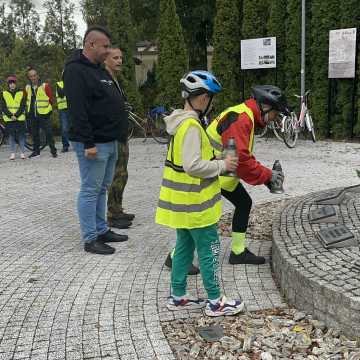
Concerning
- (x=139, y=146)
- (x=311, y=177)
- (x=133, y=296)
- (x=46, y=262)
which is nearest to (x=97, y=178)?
(x=46, y=262)

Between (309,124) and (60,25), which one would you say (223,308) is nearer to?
(309,124)

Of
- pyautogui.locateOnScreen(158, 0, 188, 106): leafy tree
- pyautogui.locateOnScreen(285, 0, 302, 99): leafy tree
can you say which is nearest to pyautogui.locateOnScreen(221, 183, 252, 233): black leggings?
pyautogui.locateOnScreen(285, 0, 302, 99): leafy tree

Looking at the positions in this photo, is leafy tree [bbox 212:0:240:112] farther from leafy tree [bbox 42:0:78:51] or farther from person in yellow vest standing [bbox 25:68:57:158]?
leafy tree [bbox 42:0:78:51]

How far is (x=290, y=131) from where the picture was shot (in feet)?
38.5

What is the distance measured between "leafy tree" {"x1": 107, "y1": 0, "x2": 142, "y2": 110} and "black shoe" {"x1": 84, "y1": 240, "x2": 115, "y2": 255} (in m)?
10.5

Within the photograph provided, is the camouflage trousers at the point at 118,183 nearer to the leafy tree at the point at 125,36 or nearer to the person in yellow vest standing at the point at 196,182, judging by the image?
the person in yellow vest standing at the point at 196,182

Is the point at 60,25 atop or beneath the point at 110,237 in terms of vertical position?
atop

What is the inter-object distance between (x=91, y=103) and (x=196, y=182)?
6.42ft

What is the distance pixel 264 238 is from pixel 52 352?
8.81ft

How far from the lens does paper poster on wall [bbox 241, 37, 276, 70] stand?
13453 millimetres

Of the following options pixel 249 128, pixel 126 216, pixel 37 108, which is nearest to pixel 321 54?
pixel 37 108

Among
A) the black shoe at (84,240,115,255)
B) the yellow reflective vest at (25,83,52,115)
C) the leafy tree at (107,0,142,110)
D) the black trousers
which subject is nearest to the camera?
the black shoe at (84,240,115,255)

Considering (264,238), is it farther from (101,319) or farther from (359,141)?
(359,141)

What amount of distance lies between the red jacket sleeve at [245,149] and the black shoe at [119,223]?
2251 millimetres
